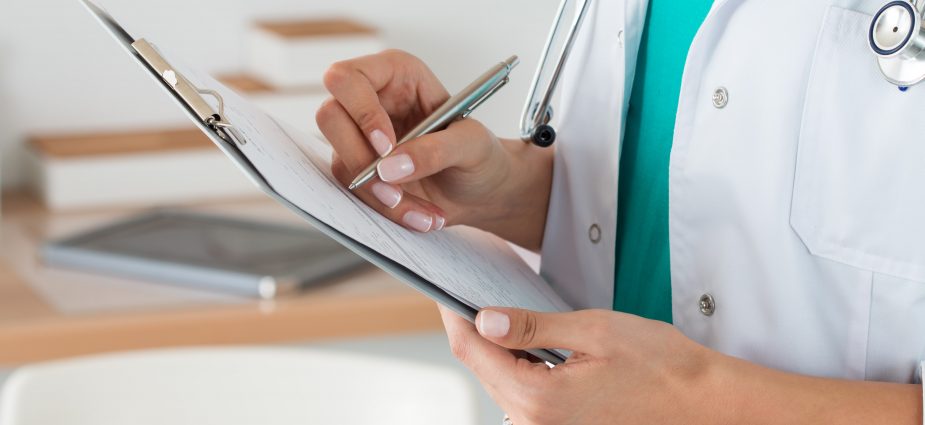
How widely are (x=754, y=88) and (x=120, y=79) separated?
1748 mm

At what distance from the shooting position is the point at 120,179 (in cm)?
215

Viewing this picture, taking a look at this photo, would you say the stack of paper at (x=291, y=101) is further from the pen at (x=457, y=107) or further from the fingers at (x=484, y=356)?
the fingers at (x=484, y=356)

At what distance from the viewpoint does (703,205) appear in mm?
823

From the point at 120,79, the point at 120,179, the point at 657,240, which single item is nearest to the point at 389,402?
the point at 657,240

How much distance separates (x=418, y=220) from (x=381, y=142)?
0.06 m

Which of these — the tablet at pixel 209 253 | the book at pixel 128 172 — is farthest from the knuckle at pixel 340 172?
the book at pixel 128 172

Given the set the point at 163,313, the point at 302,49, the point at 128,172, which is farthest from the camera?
the point at 302,49

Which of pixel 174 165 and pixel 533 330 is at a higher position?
pixel 533 330

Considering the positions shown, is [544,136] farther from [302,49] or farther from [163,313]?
[302,49]

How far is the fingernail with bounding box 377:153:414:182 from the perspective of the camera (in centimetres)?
77

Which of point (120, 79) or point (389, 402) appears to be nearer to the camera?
point (389, 402)

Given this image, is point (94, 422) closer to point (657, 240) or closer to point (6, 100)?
point (657, 240)


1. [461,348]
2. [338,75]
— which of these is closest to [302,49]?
[338,75]

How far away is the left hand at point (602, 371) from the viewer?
0.68 meters
